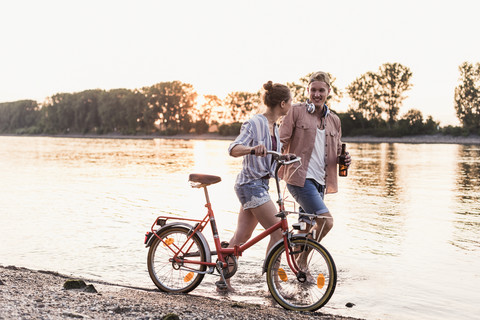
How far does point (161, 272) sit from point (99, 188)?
12361 millimetres

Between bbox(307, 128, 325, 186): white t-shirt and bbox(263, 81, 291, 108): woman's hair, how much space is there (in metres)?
0.79

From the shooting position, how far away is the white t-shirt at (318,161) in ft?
18.9

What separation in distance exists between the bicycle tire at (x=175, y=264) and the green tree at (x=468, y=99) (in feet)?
265

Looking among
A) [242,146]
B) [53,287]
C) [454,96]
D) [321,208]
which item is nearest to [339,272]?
[321,208]

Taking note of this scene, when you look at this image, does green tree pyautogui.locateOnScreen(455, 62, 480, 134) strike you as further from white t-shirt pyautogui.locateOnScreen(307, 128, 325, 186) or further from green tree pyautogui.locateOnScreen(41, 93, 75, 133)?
green tree pyautogui.locateOnScreen(41, 93, 75, 133)

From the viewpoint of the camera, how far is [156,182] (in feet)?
65.0

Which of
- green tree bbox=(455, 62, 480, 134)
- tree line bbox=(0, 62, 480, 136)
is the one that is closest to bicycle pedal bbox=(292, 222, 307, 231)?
tree line bbox=(0, 62, 480, 136)

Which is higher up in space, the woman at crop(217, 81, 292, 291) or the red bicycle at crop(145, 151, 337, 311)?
the woman at crop(217, 81, 292, 291)

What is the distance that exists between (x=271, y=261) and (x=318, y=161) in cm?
129

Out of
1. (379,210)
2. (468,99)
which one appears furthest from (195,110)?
(379,210)

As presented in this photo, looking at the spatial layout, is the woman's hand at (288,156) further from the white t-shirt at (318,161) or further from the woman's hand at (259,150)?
the white t-shirt at (318,161)

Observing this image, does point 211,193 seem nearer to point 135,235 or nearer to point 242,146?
point 135,235

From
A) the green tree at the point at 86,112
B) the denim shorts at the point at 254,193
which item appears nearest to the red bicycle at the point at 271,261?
the denim shorts at the point at 254,193

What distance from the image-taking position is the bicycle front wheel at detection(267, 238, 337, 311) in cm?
493
